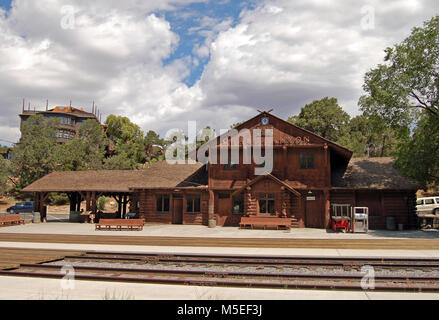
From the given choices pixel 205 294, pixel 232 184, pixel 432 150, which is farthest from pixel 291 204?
pixel 205 294

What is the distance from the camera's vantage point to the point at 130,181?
105 ft

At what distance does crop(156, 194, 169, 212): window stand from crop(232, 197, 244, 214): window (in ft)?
19.7

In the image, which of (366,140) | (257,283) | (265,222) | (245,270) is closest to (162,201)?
(265,222)

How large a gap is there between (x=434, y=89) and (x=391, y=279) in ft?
63.7

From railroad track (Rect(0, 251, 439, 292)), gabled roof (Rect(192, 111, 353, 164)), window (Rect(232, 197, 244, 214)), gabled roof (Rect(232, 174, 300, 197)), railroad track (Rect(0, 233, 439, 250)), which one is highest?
gabled roof (Rect(192, 111, 353, 164))

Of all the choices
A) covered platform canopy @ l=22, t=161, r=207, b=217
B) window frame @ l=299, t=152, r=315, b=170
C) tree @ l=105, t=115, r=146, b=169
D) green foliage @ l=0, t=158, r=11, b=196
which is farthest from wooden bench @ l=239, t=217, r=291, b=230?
green foliage @ l=0, t=158, r=11, b=196

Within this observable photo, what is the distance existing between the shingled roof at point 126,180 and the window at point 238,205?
300 centimetres

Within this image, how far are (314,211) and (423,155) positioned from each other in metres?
8.47

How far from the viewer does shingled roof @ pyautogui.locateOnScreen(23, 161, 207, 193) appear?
30.1 meters

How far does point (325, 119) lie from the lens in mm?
55250

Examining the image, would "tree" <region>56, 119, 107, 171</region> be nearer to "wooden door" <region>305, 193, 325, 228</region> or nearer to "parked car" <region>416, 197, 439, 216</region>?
"wooden door" <region>305, 193, 325, 228</region>

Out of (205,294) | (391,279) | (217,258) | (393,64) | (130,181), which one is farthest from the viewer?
(130,181)

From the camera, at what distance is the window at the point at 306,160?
27.1 meters

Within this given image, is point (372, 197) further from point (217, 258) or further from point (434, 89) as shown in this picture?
point (217, 258)
